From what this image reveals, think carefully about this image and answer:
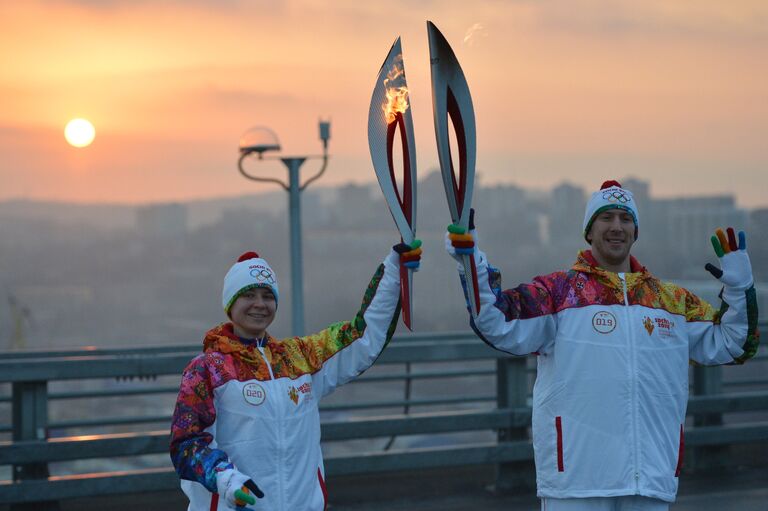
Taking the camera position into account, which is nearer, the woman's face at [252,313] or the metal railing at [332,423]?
the woman's face at [252,313]

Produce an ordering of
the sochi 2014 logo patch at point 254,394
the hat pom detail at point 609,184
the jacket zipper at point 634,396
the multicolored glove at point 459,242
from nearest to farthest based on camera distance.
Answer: the sochi 2014 logo patch at point 254,394
the multicolored glove at point 459,242
the jacket zipper at point 634,396
the hat pom detail at point 609,184

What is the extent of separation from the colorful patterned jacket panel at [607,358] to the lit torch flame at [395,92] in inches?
24.5

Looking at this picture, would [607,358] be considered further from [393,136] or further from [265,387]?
[265,387]

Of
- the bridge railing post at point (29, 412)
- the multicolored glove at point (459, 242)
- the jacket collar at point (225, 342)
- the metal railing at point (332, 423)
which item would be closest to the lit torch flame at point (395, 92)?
the multicolored glove at point (459, 242)

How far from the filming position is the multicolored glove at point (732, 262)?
12.1 feet

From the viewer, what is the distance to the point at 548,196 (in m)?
77.8

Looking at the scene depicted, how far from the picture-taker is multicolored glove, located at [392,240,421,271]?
3381mm

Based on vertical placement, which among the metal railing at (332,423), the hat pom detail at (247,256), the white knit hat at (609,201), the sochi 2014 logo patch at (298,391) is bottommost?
the metal railing at (332,423)

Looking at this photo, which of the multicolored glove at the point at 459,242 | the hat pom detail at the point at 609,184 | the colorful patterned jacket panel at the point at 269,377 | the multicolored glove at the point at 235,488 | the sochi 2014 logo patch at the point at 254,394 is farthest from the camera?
the hat pom detail at the point at 609,184

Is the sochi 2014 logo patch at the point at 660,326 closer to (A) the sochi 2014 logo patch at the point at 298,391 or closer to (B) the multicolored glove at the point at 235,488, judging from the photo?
(A) the sochi 2014 logo patch at the point at 298,391

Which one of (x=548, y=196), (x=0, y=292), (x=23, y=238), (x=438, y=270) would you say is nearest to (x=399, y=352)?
(x=548, y=196)

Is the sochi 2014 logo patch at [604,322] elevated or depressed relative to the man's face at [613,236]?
depressed

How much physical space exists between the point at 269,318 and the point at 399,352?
8.25 feet

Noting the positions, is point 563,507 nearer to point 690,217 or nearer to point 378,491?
point 378,491
